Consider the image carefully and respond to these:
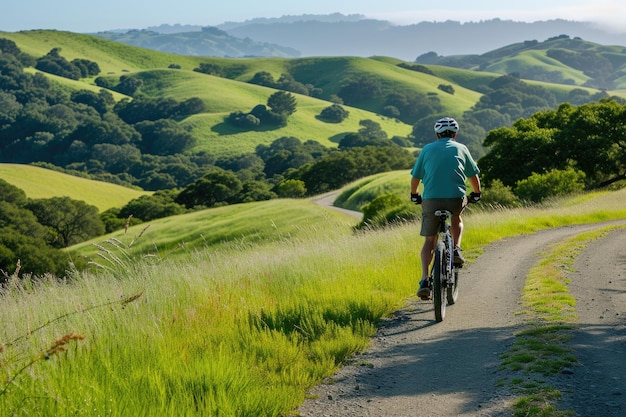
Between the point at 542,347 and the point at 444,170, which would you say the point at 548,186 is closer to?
the point at 444,170

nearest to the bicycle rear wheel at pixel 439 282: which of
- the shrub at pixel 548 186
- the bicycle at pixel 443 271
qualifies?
the bicycle at pixel 443 271

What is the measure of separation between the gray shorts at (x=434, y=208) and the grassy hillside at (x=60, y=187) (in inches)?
4044

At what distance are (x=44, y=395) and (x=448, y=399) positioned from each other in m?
3.26

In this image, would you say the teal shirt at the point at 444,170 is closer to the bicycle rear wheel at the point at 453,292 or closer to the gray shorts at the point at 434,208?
the gray shorts at the point at 434,208

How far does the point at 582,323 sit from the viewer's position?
338 inches

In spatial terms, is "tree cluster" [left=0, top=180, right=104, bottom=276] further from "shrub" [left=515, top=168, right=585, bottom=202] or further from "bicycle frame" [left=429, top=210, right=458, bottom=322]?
"bicycle frame" [left=429, top=210, right=458, bottom=322]

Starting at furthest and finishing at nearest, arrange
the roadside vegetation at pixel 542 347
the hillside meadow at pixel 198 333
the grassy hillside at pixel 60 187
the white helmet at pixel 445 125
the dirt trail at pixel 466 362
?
1. the grassy hillside at pixel 60 187
2. the white helmet at pixel 445 125
3. the dirt trail at pixel 466 362
4. the roadside vegetation at pixel 542 347
5. the hillside meadow at pixel 198 333

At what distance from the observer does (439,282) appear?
29.4 ft

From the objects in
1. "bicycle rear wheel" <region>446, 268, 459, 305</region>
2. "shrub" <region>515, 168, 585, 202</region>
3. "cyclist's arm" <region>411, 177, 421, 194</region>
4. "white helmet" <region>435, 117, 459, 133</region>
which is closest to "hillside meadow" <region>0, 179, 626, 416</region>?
"bicycle rear wheel" <region>446, 268, 459, 305</region>

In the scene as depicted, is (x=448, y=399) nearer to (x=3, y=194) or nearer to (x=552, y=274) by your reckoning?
(x=552, y=274)

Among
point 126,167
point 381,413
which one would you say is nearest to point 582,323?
point 381,413

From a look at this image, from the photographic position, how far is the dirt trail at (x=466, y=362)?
Answer: 5.80 m

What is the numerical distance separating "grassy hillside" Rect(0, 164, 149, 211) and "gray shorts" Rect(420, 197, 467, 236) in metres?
103

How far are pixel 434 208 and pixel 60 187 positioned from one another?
4275 inches
